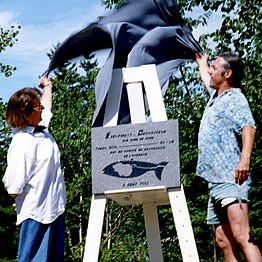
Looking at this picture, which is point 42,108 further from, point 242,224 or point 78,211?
point 78,211

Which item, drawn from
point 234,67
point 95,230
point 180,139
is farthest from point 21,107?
point 180,139

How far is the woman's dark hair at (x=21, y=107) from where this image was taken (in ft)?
12.6

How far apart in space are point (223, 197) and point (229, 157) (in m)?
0.21

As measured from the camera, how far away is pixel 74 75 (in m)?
23.3

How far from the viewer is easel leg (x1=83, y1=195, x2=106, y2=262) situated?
13.4ft

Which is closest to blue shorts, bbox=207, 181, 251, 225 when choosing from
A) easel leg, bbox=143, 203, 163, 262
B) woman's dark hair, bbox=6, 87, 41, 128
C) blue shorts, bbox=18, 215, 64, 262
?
easel leg, bbox=143, 203, 163, 262

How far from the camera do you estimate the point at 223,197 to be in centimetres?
375

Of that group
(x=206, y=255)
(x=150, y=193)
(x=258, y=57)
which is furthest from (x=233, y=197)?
(x=206, y=255)

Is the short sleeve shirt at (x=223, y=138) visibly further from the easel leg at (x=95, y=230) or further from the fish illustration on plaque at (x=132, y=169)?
the easel leg at (x=95, y=230)

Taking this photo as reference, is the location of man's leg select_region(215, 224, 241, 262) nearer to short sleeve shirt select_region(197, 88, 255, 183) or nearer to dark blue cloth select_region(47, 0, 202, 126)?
short sleeve shirt select_region(197, 88, 255, 183)

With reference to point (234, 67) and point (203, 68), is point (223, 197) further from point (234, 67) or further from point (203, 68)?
point (203, 68)

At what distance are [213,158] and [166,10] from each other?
1248mm

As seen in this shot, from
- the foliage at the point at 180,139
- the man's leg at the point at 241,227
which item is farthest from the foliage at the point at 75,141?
the man's leg at the point at 241,227

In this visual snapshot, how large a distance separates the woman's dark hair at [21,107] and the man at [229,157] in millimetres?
941
